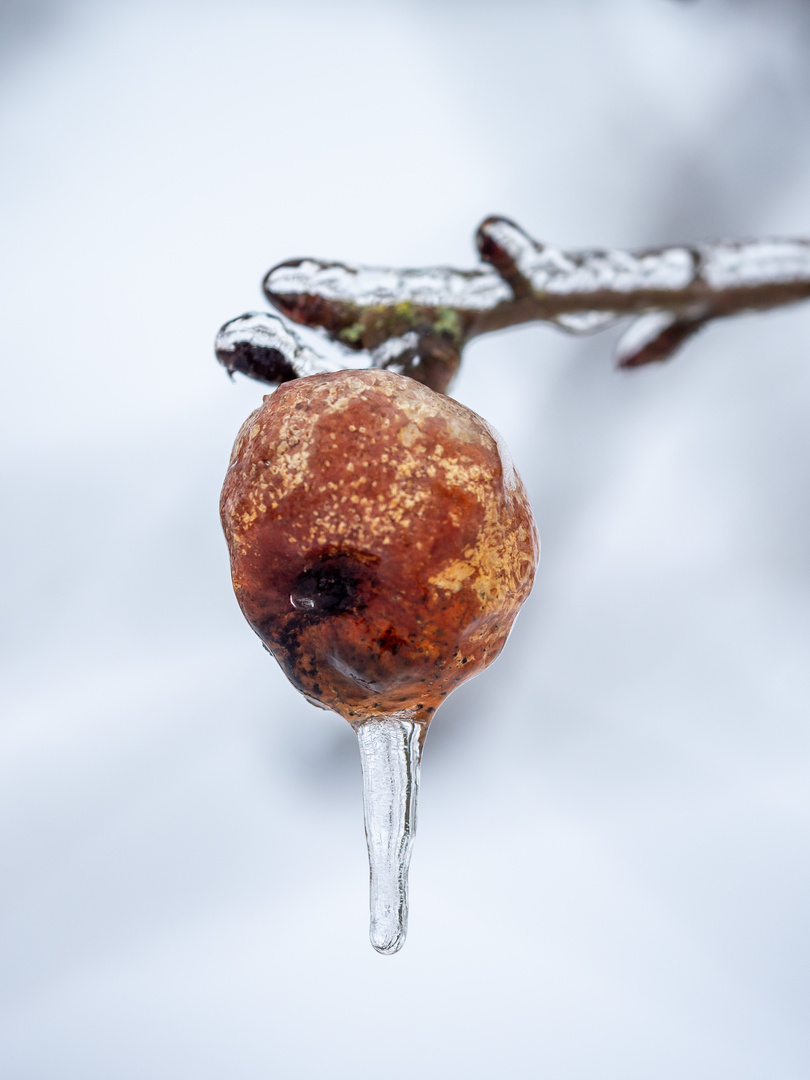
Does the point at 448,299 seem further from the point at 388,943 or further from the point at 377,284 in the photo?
the point at 388,943

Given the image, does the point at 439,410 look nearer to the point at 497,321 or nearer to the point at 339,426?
the point at 339,426

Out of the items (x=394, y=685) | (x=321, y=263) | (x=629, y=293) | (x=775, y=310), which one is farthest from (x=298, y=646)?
(x=775, y=310)

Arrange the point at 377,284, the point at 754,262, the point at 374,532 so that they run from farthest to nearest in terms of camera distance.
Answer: the point at 754,262 → the point at 377,284 → the point at 374,532

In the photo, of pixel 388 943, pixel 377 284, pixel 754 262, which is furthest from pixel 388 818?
pixel 754 262

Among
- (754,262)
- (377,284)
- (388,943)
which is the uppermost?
(377,284)

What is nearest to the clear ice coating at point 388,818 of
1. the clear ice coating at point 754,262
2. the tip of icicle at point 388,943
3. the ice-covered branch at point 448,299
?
the tip of icicle at point 388,943

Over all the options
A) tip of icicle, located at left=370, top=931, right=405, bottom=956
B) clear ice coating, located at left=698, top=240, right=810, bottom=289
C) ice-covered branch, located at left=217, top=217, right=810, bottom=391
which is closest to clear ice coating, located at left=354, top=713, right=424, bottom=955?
tip of icicle, located at left=370, top=931, right=405, bottom=956

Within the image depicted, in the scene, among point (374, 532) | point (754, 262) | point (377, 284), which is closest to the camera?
point (374, 532)
